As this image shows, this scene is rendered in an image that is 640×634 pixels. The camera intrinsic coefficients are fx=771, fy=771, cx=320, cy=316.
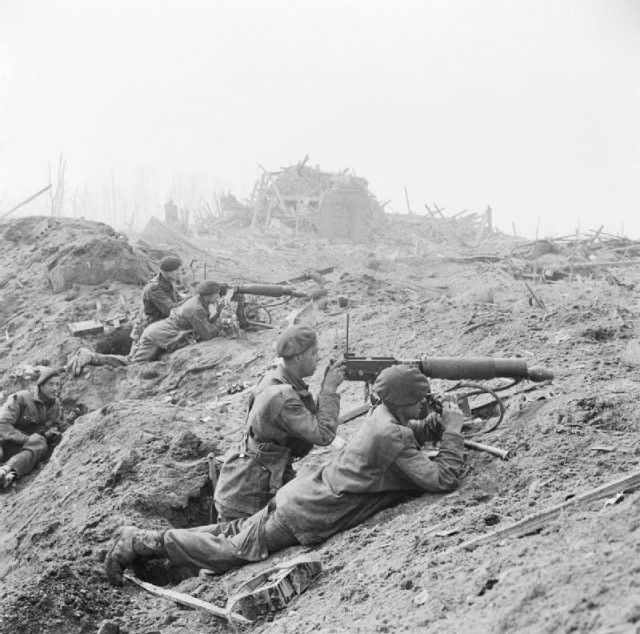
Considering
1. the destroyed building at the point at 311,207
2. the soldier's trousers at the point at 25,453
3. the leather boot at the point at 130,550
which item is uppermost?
the destroyed building at the point at 311,207

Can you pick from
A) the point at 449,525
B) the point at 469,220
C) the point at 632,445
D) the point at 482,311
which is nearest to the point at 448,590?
the point at 449,525

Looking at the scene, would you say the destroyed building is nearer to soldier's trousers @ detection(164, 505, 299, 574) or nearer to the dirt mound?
the dirt mound

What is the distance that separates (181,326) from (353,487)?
7.21m

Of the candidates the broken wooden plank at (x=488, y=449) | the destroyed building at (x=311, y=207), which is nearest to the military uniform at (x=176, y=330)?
the broken wooden plank at (x=488, y=449)

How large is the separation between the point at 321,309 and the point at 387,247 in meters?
18.4

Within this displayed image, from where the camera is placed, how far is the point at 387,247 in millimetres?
31141

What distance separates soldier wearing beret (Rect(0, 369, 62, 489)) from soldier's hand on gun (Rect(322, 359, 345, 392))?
426cm

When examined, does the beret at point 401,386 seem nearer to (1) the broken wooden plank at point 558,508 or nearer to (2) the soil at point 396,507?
(2) the soil at point 396,507

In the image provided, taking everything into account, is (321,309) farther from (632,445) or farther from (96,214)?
(96,214)

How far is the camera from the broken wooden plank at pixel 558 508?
3592 mm

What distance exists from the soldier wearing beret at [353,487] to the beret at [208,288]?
6.29 m

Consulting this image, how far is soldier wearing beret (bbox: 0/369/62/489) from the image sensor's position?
26.3 ft

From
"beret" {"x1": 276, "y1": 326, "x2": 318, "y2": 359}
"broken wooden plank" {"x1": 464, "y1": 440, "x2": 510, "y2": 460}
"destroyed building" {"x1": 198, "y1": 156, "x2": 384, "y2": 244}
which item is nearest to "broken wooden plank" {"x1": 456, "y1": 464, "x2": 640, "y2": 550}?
"broken wooden plank" {"x1": 464, "y1": 440, "x2": 510, "y2": 460}

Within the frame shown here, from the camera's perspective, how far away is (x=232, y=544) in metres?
4.73
